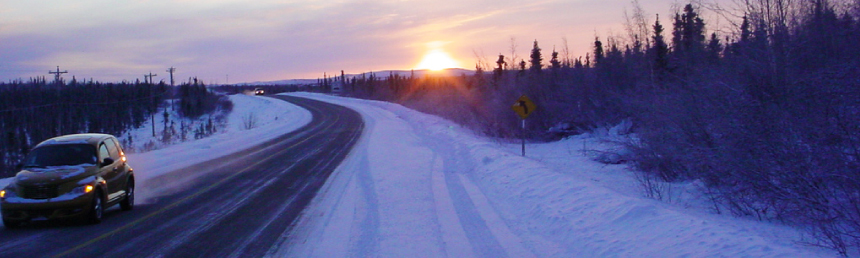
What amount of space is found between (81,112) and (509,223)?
69.4 m

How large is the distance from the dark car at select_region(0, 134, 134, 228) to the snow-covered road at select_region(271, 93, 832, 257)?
359 centimetres

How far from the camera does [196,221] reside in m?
9.89

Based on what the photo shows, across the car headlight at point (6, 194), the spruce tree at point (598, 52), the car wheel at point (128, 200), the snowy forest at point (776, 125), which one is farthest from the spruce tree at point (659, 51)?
the car headlight at point (6, 194)

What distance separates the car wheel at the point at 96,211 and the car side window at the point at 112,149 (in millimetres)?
1496

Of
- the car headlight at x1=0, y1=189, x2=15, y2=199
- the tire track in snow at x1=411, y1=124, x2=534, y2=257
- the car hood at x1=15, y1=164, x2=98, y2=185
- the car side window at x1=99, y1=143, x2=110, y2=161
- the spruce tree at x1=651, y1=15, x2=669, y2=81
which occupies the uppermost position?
the spruce tree at x1=651, y1=15, x2=669, y2=81

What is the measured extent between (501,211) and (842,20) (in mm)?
6718

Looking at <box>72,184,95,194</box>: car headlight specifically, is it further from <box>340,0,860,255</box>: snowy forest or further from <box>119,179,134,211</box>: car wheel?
<box>340,0,860,255</box>: snowy forest

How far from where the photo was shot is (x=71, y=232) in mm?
9094

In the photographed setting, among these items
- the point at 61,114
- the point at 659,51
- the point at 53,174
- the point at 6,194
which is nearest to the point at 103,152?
the point at 53,174

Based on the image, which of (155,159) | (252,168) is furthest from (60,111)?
(252,168)

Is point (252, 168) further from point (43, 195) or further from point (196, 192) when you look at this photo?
point (43, 195)

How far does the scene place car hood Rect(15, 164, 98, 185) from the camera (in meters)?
9.49

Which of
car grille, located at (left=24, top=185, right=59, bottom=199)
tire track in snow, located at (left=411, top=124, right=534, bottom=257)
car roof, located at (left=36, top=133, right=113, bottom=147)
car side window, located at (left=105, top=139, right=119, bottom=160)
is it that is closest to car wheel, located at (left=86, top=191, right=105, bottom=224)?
car grille, located at (left=24, top=185, right=59, bottom=199)

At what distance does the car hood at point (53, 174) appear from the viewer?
374 inches
